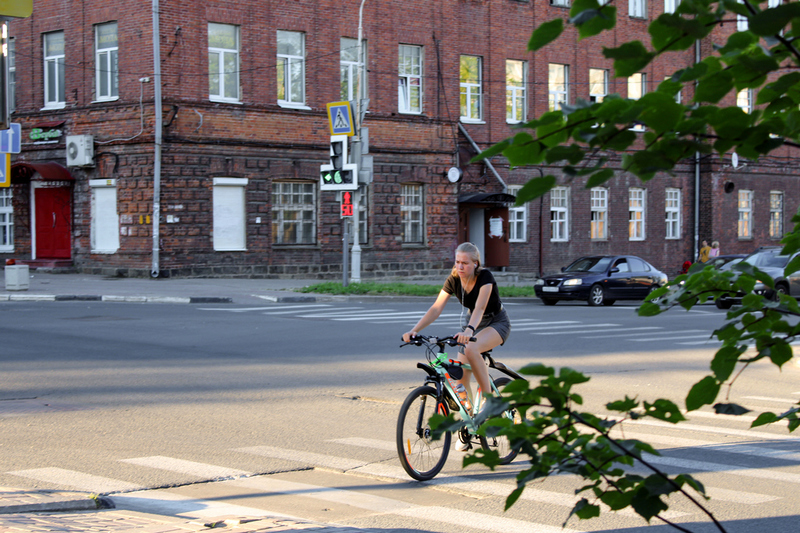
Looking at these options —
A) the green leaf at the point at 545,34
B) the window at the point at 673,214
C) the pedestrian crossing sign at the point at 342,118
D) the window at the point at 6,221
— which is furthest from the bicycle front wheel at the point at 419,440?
the window at the point at 673,214

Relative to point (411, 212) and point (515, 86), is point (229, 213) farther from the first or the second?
point (515, 86)

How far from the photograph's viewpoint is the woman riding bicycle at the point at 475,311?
739 centimetres

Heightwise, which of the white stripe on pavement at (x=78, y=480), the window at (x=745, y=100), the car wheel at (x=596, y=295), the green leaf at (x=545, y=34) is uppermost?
the green leaf at (x=545, y=34)

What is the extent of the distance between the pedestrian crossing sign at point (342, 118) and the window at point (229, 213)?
5.41 meters

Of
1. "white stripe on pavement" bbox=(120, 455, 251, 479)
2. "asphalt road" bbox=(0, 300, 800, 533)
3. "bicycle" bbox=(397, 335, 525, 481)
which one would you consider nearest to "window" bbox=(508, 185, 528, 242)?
"asphalt road" bbox=(0, 300, 800, 533)

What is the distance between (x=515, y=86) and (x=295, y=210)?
11.0 m

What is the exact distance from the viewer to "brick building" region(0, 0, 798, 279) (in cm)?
2836

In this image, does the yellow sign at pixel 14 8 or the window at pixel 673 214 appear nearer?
the yellow sign at pixel 14 8

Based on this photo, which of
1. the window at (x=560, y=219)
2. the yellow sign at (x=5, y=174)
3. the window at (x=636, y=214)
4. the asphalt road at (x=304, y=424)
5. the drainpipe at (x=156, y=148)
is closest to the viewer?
the asphalt road at (x=304, y=424)

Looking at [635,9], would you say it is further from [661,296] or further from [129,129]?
[661,296]

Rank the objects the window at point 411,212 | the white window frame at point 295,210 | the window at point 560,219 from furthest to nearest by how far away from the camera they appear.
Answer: the window at point 560,219
the window at point 411,212
the white window frame at point 295,210

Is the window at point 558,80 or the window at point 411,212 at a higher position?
the window at point 558,80

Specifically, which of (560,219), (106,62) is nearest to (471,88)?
(560,219)

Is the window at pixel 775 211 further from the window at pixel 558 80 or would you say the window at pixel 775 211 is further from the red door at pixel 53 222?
the red door at pixel 53 222
